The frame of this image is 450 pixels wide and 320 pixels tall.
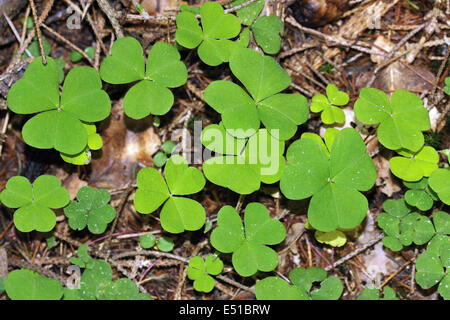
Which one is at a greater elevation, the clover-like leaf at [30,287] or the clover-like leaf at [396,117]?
the clover-like leaf at [396,117]

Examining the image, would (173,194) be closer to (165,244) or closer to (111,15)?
(165,244)

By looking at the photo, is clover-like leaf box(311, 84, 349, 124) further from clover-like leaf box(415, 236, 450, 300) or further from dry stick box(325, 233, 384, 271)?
clover-like leaf box(415, 236, 450, 300)

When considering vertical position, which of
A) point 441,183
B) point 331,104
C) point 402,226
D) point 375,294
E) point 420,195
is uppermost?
point 331,104

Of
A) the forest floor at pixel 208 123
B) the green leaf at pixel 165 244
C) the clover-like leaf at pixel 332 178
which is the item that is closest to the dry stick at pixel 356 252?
the forest floor at pixel 208 123

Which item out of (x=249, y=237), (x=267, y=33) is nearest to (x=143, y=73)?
(x=267, y=33)

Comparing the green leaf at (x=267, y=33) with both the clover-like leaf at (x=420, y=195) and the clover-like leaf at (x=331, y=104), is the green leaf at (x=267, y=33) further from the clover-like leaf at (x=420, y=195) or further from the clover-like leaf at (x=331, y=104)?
the clover-like leaf at (x=420, y=195)

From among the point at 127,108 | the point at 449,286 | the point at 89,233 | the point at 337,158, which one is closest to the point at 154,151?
the point at 127,108
